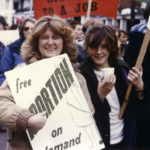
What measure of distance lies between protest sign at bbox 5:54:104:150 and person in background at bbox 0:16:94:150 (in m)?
0.06

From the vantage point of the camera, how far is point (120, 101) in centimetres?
246

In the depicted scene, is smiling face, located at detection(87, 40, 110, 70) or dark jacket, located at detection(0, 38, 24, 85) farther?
dark jacket, located at detection(0, 38, 24, 85)

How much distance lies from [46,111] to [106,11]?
117 inches

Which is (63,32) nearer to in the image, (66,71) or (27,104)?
(66,71)

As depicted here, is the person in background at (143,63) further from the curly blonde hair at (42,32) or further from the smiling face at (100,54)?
the curly blonde hair at (42,32)

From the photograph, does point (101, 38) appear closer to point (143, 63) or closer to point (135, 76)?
point (135, 76)

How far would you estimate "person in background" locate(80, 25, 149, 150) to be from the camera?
2.37m

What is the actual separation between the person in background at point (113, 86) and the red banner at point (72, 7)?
2.16 meters

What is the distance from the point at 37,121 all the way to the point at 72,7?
3.13m

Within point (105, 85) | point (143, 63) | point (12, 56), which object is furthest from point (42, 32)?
point (12, 56)

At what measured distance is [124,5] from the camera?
85.3 feet

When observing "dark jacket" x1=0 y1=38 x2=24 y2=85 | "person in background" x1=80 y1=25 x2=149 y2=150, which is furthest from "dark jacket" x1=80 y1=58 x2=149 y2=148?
"dark jacket" x1=0 y1=38 x2=24 y2=85

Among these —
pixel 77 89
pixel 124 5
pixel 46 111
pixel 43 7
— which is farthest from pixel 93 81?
pixel 124 5

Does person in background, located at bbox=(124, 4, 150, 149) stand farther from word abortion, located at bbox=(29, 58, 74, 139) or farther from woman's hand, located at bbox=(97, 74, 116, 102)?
word abortion, located at bbox=(29, 58, 74, 139)
